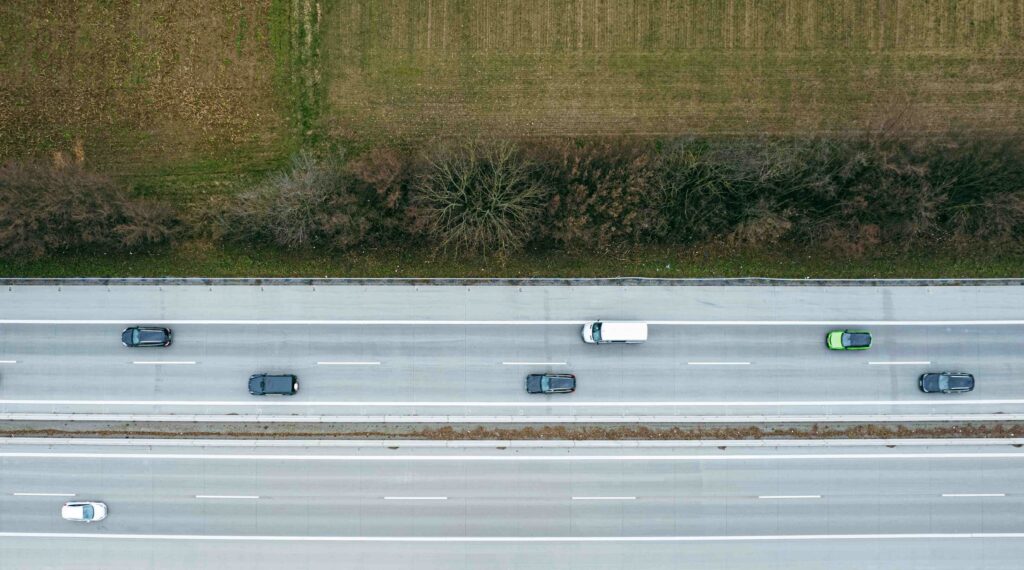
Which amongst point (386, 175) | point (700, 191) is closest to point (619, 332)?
point (700, 191)

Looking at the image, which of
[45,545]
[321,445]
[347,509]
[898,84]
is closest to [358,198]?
[321,445]

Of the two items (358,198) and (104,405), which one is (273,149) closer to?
(358,198)

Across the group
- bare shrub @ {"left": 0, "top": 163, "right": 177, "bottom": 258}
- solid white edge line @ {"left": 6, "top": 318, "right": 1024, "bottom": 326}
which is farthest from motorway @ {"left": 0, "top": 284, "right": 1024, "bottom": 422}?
bare shrub @ {"left": 0, "top": 163, "right": 177, "bottom": 258}

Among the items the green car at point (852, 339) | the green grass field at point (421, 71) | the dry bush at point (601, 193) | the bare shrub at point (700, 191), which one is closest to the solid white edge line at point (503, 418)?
the green car at point (852, 339)

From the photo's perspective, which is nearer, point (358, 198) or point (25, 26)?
point (358, 198)

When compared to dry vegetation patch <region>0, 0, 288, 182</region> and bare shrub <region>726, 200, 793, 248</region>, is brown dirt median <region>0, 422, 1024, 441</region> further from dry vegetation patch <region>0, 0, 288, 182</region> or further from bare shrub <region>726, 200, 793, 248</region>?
dry vegetation patch <region>0, 0, 288, 182</region>

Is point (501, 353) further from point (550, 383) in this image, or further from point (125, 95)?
point (125, 95)

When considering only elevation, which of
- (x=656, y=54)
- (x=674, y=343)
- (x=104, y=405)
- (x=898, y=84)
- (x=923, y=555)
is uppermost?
(x=656, y=54)
